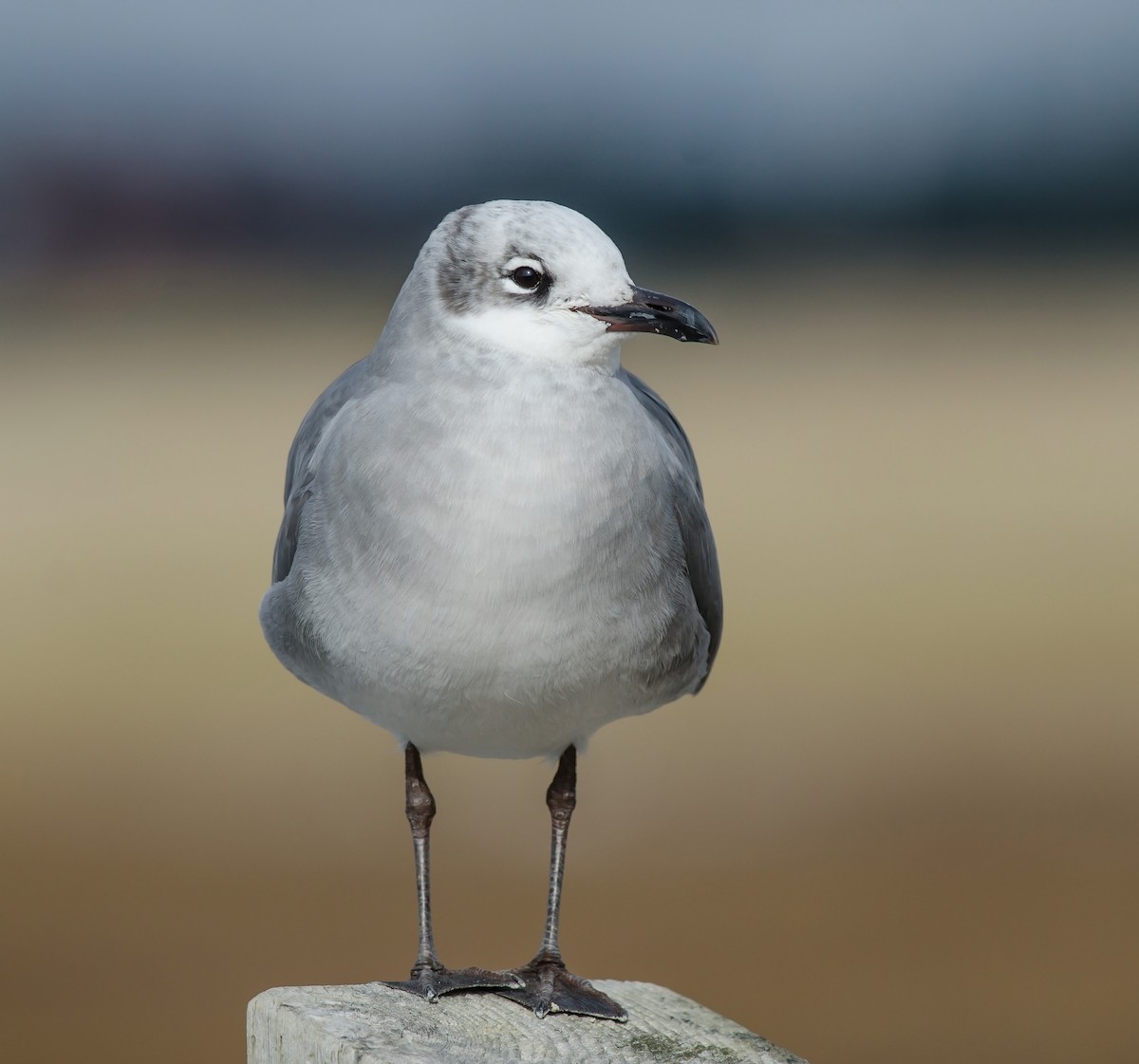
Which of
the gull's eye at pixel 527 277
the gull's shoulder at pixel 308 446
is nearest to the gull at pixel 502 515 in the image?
the gull's eye at pixel 527 277

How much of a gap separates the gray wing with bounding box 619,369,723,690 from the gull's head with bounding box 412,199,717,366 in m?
0.40

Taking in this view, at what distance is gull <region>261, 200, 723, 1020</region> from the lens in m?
3.56

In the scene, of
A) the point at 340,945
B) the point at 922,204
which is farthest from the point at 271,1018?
the point at 922,204

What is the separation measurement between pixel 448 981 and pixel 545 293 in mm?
1490

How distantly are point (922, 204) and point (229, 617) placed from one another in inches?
613

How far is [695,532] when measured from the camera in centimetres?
417

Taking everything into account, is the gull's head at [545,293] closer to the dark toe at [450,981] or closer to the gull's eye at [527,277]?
the gull's eye at [527,277]

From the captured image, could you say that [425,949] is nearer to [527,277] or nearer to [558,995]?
[558,995]

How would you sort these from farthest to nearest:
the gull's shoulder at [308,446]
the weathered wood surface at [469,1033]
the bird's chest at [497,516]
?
the gull's shoulder at [308,446] < the bird's chest at [497,516] < the weathered wood surface at [469,1033]

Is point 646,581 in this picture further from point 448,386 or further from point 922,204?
point 922,204

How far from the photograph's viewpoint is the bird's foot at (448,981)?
3.57m

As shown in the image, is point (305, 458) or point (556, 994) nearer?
point (556, 994)

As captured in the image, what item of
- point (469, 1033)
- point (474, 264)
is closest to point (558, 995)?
point (469, 1033)

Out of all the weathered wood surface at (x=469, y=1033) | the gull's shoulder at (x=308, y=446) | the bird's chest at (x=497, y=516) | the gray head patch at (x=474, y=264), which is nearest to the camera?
the weathered wood surface at (x=469, y=1033)
